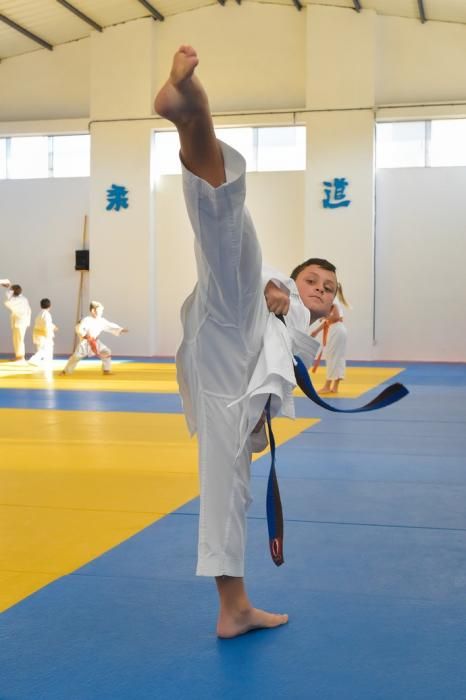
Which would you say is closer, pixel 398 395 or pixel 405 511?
pixel 398 395

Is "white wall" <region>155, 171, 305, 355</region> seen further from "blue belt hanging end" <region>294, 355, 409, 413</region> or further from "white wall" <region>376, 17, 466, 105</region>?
"blue belt hanging end" <region>294, 355, 409, 413</region>

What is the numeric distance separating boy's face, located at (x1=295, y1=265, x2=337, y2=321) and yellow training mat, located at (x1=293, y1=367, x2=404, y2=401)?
7.00m

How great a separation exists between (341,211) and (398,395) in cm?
1483

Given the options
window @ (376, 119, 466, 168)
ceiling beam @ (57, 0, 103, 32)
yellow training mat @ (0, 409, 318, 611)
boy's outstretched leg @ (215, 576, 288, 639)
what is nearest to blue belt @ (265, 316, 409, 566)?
boy's outstretched leg @ (215, 576, 288, 639)

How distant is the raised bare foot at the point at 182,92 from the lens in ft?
6.54

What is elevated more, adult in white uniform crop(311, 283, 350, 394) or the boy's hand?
the boy's hand

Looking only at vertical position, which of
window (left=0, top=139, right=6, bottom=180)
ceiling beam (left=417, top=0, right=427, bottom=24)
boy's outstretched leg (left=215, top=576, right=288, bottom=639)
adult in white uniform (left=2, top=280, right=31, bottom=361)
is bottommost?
boy's outstretched leg (left=215, top=576, right=288, bottom=639)

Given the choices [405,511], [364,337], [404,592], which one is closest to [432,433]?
[405,511]

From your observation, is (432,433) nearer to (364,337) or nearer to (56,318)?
(364,337)

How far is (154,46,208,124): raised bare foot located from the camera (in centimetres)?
199

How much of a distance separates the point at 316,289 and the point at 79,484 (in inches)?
105

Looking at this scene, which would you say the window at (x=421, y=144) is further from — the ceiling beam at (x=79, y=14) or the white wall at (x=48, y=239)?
the white wall at (x=48, y=239)

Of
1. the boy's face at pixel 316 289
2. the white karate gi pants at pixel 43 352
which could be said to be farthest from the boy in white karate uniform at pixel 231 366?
the white karate gi pants at pixel 43 352

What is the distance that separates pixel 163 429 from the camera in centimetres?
758
